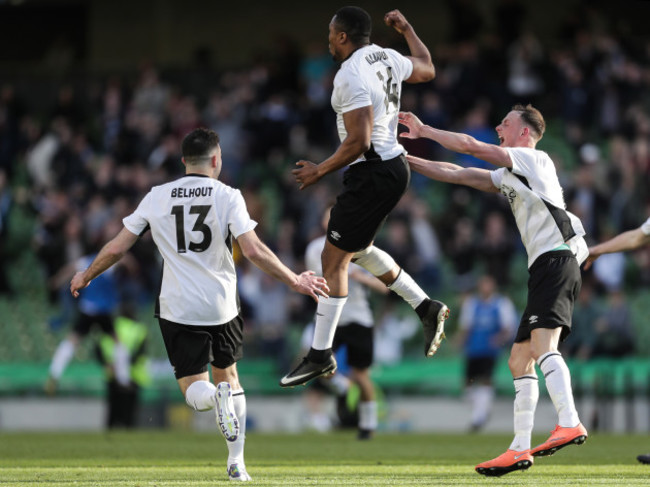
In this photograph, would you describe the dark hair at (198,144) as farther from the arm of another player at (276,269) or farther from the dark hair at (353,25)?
the dark hair at (353,25)

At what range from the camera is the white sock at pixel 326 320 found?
952cm

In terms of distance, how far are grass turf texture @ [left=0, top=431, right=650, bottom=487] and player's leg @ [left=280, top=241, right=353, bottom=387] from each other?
2.65ft

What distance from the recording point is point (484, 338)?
56.4ft

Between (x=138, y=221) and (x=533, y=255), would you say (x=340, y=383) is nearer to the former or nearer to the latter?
(x=533, y=255)

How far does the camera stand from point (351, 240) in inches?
359

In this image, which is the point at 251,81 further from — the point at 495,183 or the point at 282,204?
the point at 495,183

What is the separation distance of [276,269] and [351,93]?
4.92 feet

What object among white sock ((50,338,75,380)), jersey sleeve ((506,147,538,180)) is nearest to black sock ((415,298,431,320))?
jersey sleeve ((506,147,538,180))

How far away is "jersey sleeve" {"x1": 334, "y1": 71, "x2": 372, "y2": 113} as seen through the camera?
871cm

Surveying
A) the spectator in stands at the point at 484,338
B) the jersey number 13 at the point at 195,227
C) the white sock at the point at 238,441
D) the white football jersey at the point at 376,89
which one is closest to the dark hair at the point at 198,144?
the jersey number 13 at the point at 195,227

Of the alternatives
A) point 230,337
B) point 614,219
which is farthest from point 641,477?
point 614,219

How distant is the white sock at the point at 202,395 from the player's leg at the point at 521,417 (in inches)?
80.7

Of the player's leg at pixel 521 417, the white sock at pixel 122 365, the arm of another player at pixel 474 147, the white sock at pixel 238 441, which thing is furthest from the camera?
the white sock at pixel 122 365

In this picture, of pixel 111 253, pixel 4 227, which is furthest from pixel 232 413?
pixel 4 227
